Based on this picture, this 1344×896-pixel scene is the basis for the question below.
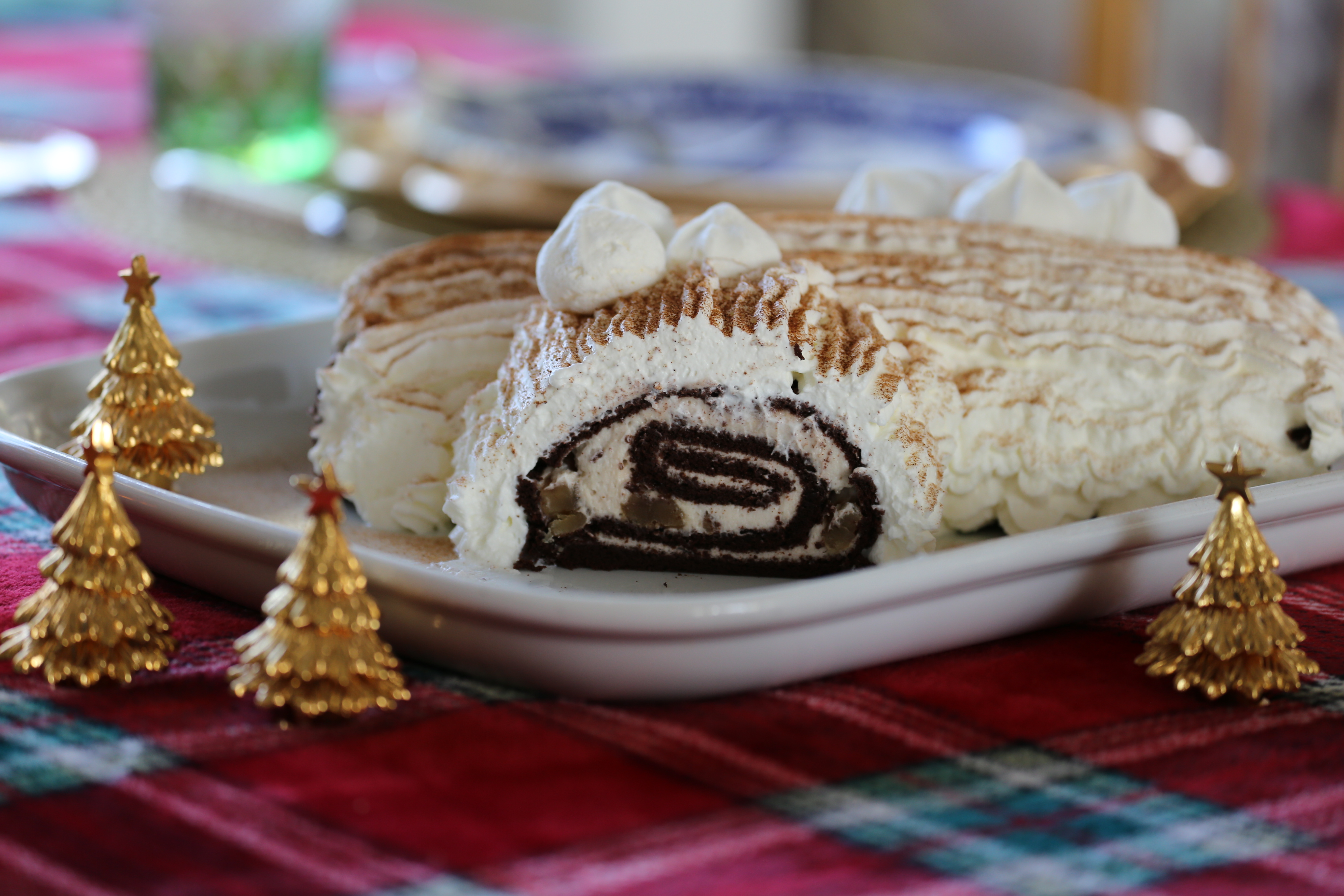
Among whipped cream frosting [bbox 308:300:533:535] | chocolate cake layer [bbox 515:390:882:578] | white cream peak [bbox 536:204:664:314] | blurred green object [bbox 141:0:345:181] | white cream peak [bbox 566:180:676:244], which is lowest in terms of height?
chocolate cake layer [bbox 515:390:882:578]

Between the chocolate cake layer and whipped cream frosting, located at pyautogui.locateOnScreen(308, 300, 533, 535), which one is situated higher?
whipped cream frosting, located at pyautogui.locateOnScreen(308, 300, 533, 535)

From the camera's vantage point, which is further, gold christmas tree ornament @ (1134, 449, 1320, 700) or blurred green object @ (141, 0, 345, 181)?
blurred green object @ (141, 0, 345, 181)

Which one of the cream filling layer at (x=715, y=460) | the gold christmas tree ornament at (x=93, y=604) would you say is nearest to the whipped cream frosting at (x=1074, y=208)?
the cream filling layer at (x=715, y=460)

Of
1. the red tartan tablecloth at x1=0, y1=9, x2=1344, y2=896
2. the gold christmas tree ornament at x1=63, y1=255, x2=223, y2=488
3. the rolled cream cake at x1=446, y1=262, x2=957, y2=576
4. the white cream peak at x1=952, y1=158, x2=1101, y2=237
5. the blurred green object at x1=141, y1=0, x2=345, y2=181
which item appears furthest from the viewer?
the blurred green object at x1=141, y1=0, x2=345, y2=181

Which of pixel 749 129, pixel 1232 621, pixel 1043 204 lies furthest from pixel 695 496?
pixel 749 129

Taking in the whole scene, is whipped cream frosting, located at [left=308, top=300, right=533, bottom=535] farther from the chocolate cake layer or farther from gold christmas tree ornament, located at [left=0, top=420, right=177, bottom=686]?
gold christmas tree ornament, located at [left=0, top=420, right=177, bottom=686]

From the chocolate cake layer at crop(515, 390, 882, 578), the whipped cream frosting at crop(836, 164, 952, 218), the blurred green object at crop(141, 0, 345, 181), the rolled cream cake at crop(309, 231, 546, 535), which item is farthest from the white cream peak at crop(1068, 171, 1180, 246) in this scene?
the blurred green object at crop(141, 0, 345, 181)

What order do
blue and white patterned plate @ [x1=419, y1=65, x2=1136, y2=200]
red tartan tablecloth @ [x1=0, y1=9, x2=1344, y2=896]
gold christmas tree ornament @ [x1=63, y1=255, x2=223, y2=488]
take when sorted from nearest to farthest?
1. red tartan tablecloth @ [x1=0, y1=9, x2=1344, y2=896]
2. gold christmas tree ornament @ [x1=63, y1=255, x2=223, y2=488]
3. blue and white patterned plate @ [x1=419, y1=65, x2=1136, y2=200]

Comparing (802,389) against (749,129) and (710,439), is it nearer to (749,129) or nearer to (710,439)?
(710,439)
